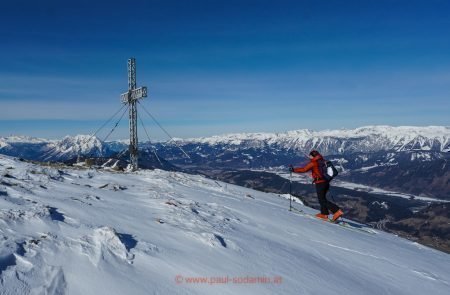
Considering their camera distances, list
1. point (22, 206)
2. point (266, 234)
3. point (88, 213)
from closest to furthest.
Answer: point (22, 206) < point (88, 213) < point (266, 234)

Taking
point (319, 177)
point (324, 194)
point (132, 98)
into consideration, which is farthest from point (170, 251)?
point (132, 98)

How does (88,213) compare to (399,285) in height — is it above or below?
above

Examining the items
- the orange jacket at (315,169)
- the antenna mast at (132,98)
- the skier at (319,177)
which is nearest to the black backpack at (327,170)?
the skier at (319,177)

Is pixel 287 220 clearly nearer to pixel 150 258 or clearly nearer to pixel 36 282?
pixel 150 258

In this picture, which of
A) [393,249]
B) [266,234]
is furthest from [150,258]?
[393,249]

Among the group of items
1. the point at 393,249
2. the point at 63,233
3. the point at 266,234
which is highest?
the point at 63,233

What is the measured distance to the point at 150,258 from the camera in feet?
26.5

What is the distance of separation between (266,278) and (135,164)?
91.1ft

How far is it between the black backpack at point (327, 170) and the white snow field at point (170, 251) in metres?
3.41

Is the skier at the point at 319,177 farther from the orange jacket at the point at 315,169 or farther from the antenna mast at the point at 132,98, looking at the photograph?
the antenna mast at the point at 132,98

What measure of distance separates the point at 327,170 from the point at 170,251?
11.9 metres

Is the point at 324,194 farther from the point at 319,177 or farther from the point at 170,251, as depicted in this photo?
the point at 170,251

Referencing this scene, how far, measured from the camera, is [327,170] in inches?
739

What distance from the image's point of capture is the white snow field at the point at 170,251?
22.4 ft
